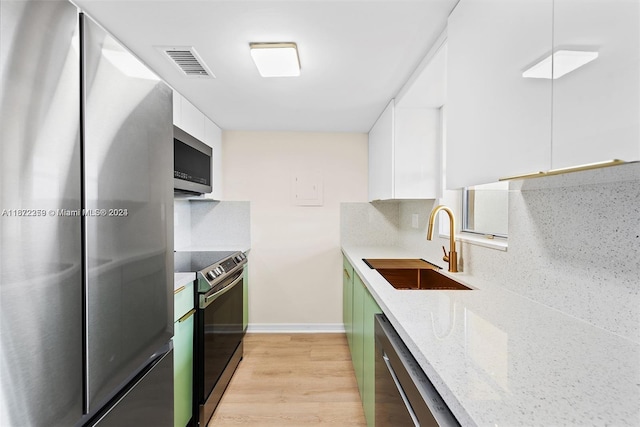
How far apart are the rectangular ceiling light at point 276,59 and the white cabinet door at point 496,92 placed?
0.75 meters

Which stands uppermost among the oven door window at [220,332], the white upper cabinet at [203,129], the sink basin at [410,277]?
the white upper cabinet at [203,129]

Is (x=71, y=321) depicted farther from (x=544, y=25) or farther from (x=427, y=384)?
(x=544, y=25)

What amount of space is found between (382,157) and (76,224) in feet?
7.27

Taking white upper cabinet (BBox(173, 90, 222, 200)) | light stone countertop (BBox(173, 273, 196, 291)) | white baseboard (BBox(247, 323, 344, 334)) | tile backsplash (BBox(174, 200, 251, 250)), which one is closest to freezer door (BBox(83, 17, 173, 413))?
light stone countertop (BBox(173, 273, 196, 291))

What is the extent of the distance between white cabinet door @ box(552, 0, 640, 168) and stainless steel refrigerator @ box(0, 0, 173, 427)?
1.14 m

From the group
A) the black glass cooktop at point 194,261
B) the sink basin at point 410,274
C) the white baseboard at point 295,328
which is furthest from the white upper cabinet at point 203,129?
the sink basin at point 410,274

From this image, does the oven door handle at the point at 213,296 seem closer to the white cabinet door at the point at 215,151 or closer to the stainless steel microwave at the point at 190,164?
the stainless steel microwave at the point at 190,164

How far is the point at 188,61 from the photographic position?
1723 millimetres

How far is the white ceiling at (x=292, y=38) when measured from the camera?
1263 millimetres

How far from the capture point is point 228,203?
3354mm

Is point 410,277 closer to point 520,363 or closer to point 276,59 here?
point 520,363

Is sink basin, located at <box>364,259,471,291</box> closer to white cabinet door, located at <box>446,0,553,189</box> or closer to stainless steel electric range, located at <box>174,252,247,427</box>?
white cabinet door, located at <box>446,0,553,189</box>

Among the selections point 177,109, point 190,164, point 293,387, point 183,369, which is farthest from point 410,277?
point 177,109

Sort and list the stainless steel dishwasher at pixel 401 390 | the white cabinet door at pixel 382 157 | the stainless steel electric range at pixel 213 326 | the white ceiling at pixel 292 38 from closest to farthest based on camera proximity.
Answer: the stainless steel dishwasher at pixel 401 390 → the white ceiling at pixel 292 38 → the stainless steel electric range at pixel 213 326 → the white cabinet door at pixel 382 157
